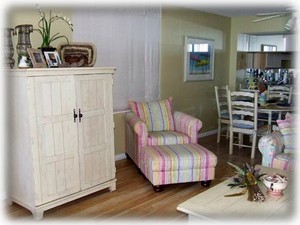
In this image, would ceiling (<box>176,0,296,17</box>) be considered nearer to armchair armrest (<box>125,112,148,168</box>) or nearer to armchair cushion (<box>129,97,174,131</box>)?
armchair cushion (<box>129,97,174,131</box>)

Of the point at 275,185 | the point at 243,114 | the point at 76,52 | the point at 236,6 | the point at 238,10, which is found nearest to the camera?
the point at 275,185

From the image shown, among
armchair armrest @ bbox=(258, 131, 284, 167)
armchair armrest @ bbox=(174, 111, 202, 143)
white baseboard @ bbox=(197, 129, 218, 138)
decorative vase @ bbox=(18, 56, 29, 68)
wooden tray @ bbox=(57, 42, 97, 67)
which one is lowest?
white baseboard @ bbox=(197, 129, 218, 138)

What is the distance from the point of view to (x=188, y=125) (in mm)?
3709

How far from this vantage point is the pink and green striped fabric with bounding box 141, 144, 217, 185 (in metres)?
3.13

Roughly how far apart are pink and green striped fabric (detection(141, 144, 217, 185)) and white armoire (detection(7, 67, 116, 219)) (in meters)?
0.48

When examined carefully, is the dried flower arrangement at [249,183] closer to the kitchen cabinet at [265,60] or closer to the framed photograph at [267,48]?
the kitchen cabinet at [265,60]

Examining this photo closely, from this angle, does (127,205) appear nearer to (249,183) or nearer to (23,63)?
(249,183)

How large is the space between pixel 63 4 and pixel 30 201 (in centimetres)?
204

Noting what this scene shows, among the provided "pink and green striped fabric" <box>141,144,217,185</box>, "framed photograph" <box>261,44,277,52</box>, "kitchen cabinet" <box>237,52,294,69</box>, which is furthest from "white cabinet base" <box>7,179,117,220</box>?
"framed photograph" <box>261,44,277,52</box>

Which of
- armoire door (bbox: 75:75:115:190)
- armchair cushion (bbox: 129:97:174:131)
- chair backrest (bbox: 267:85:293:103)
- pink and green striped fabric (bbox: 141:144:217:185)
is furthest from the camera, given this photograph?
chair backrest (bbox: 267:85:293:103)

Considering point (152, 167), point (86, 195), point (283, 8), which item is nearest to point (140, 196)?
point (152, 167)

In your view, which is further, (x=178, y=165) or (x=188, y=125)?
(x=188, y=125)

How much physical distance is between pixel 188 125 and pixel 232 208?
5.50 feet

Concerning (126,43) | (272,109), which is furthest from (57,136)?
(272,109)
